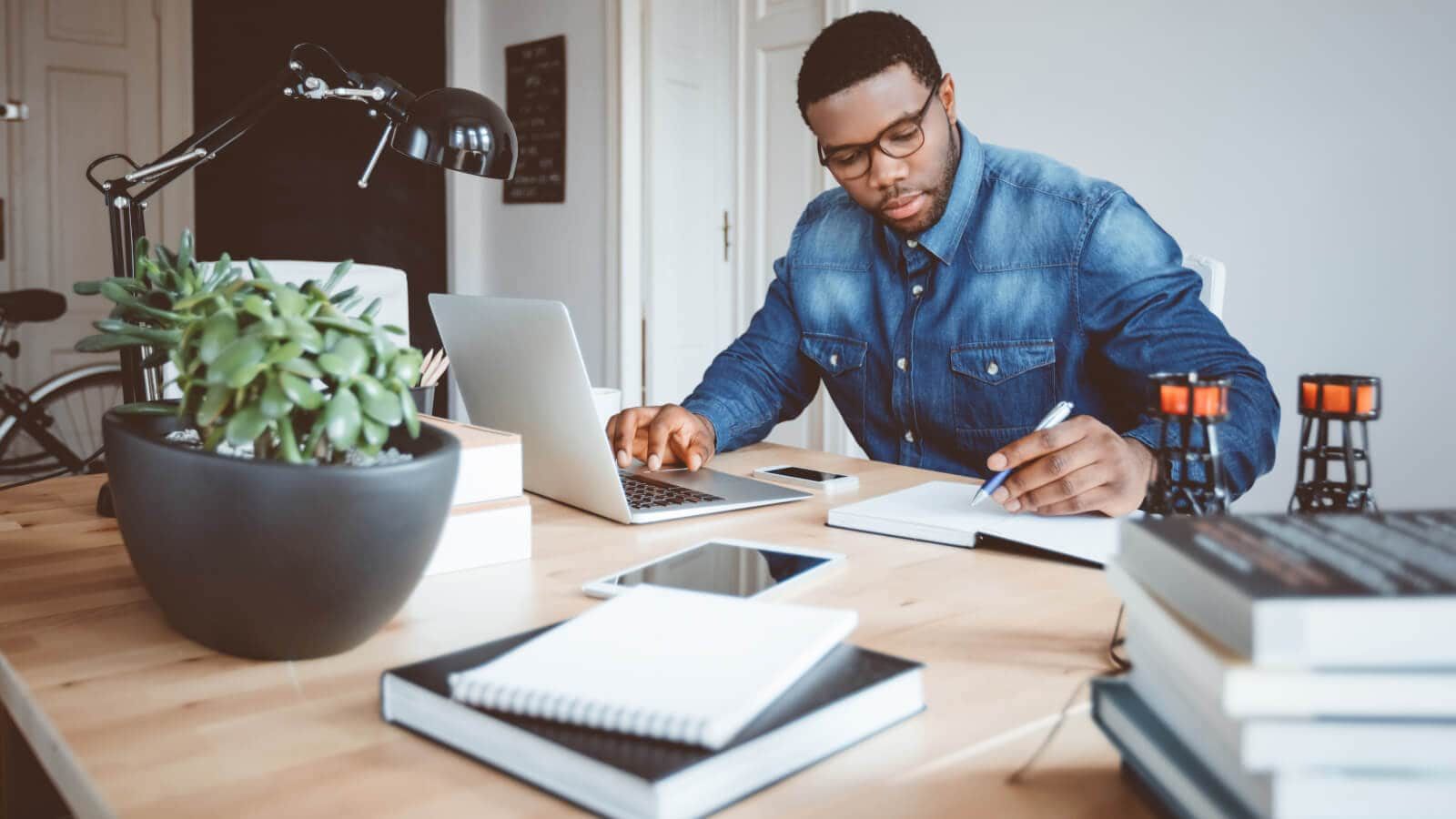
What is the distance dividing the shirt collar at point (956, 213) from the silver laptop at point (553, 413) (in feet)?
1.85

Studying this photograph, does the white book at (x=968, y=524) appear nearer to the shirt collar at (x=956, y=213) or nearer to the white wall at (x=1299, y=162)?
the shirt collar at (x=956, y=213)

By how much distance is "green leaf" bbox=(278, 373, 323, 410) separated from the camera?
60cm

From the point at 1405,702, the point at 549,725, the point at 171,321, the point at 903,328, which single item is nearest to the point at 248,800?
the point at 549,725

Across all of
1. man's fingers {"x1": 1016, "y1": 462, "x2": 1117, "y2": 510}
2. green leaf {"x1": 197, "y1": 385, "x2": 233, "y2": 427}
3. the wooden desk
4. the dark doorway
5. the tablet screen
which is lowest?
the wooden desk

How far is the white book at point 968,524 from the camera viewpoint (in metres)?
0.95

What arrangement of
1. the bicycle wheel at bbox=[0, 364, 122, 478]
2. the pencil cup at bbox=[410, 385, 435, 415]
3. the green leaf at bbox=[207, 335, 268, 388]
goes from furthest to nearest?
the bicycle wheel at bbox=[0, 364, 122, 478], the pencil cup at bbox=[410, 385, 435, 415], the green leaf at bbox=[207, 335, 268, 388]

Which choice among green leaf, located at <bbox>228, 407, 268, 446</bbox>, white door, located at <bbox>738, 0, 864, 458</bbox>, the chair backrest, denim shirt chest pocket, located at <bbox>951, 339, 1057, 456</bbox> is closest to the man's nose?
denim shirt chest pocket, located at <bbox>951, 339, 1057, 456</bbox>

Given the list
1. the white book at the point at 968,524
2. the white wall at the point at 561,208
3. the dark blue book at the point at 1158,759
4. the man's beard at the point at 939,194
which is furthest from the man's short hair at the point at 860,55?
the white wall at the point at 561,208

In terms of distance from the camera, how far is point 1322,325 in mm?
2395

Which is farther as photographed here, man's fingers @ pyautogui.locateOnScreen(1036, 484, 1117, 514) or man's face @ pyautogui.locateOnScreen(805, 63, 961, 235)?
man's face @ pyautogui.locateOnScreen(805, 63, 961, 235)

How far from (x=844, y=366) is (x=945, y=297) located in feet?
0.73

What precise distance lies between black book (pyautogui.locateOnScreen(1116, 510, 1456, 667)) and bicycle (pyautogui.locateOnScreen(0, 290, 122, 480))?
3.93 m

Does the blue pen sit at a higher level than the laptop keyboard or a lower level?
higher

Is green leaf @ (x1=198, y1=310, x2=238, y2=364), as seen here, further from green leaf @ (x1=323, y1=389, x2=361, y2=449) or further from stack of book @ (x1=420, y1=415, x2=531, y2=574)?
stack of book @ (x1=420, y1=415, x2=531, y2=574)
